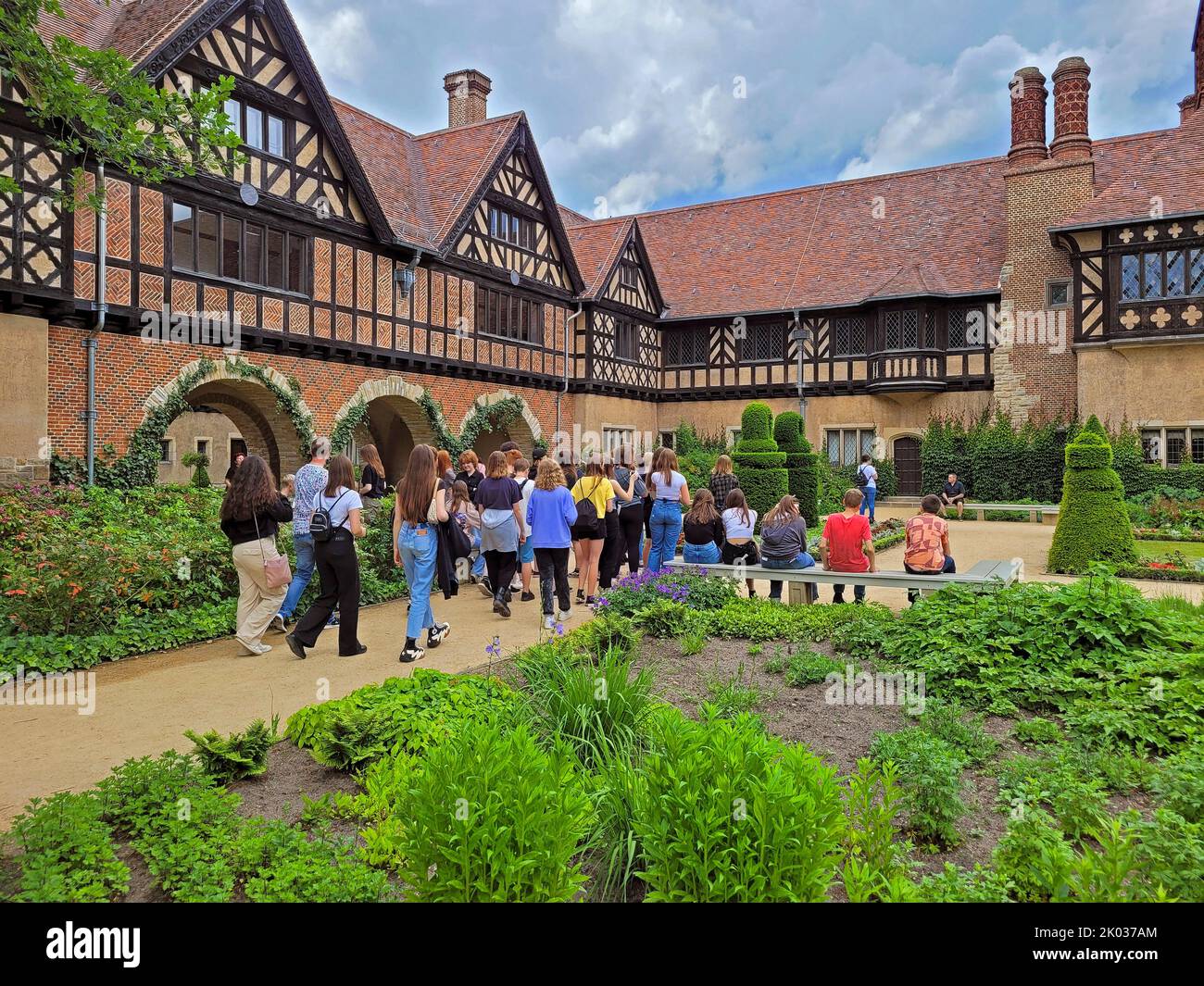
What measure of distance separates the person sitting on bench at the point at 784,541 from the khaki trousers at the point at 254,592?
5.41 metres

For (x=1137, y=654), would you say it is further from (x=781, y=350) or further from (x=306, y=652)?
(x=781, y=350)

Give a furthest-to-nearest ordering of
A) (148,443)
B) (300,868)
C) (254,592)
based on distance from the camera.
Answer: (148,443) → (254,592) → (300,868)

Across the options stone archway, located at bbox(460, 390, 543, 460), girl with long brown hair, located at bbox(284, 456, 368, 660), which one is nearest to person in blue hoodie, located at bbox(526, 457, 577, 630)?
girl with long brown hair, located at bbox(284, 456, 368, 660)

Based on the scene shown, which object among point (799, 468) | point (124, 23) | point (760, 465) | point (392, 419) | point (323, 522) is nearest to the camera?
point (323, 522)

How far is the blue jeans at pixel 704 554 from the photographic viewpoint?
996cm

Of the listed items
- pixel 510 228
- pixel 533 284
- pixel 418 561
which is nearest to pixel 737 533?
pixel 418 561

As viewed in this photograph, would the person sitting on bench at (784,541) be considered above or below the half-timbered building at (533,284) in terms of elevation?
below

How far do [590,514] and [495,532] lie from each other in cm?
114

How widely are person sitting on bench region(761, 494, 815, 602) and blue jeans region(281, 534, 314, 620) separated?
16.9 feet

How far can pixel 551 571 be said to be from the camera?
346 inches

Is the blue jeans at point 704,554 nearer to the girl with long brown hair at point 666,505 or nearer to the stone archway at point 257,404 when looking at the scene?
the girl with long brown hair at point 666,505

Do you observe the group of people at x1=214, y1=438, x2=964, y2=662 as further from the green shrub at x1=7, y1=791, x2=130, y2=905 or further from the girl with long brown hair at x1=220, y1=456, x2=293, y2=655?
the green shrub at x1=7, y1=791, x2=130, y2=905

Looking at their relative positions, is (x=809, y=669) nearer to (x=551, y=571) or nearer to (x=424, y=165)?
(x=551, y=571)

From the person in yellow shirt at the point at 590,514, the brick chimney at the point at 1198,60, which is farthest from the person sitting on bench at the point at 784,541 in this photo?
the brick chimney at the point at 1198,60
